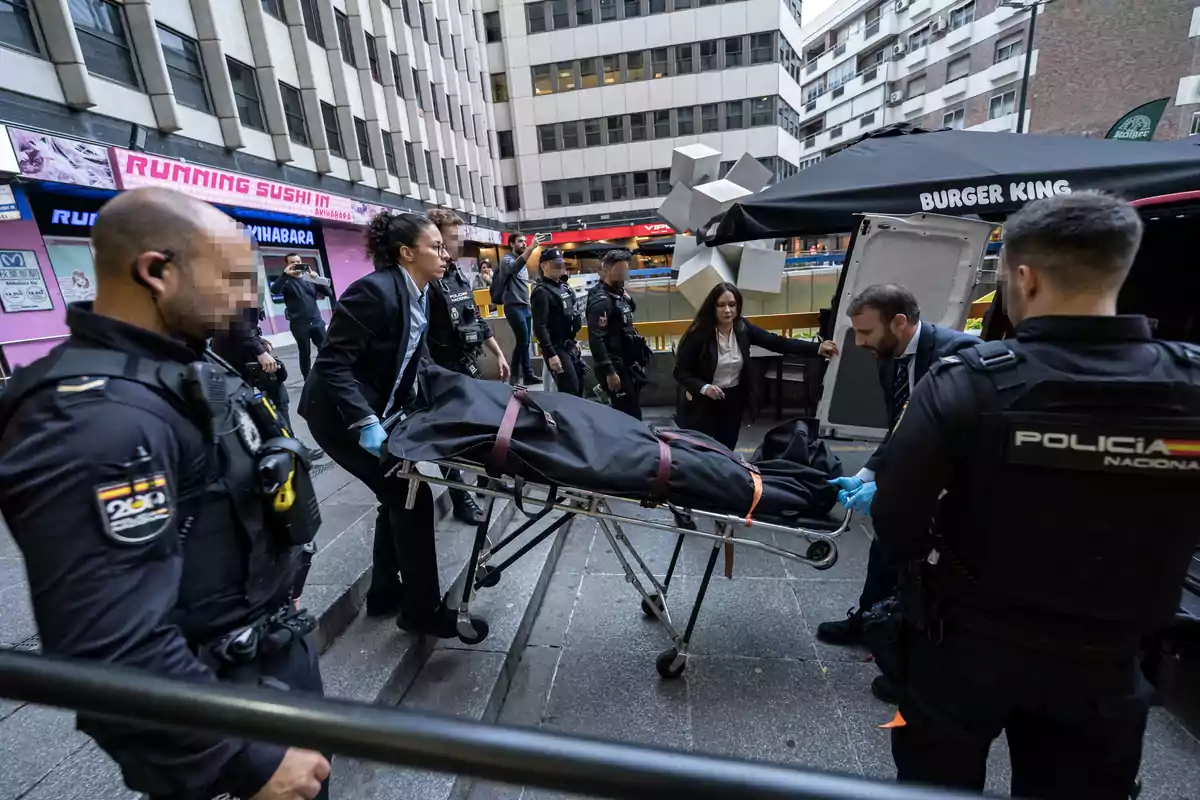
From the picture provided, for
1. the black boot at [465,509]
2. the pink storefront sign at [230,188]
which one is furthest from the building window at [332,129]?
the black boot at [465,509]

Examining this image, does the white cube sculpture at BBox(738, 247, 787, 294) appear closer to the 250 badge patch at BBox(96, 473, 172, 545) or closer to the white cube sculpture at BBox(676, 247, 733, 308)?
the white cube sculpture at BBox(676, 247, 733, 308)

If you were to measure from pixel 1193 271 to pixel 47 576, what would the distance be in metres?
5.65

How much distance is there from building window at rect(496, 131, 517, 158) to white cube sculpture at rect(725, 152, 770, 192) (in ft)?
83.5

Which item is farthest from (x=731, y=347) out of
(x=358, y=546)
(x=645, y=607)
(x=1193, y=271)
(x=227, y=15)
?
(x=227, y=15)

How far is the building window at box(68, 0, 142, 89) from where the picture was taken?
8.80m

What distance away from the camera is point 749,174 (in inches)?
317

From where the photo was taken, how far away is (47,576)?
2.59ft

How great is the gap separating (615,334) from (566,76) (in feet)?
96.7

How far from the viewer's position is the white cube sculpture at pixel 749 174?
7992 millimetres

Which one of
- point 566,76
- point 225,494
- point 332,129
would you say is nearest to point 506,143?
point 566,76

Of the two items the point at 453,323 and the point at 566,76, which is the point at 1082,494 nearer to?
the point at 453,323

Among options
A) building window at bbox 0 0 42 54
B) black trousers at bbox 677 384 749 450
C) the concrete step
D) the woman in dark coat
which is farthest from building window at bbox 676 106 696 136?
the concrete step

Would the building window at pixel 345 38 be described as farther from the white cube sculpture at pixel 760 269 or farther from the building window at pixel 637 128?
the white cube sculpture at pixel 760 269

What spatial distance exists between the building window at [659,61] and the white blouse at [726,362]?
1144 inches
